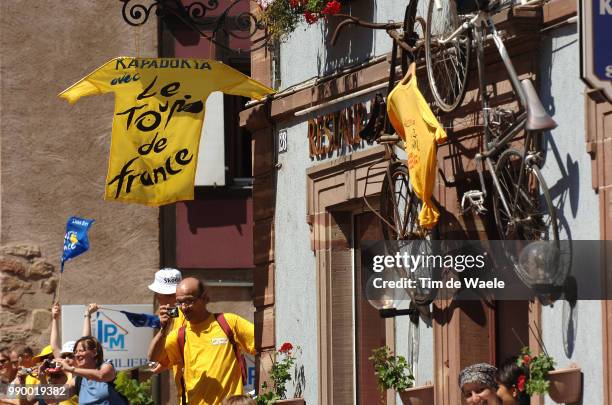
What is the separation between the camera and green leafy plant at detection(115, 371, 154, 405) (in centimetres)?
2050

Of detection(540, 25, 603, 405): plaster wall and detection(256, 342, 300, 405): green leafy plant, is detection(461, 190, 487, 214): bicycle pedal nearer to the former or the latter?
detection(540, 25, 603, 405): plaster wall

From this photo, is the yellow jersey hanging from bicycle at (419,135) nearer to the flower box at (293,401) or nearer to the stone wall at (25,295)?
the flower box at (293,401)

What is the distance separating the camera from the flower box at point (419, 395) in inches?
583

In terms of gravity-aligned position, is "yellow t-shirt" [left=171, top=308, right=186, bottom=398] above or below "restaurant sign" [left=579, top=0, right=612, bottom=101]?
below

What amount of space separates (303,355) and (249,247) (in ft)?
28.2

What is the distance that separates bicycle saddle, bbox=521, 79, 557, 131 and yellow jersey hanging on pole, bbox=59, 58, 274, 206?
18.4 feet

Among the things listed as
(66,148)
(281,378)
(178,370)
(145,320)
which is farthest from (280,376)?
(66,148)

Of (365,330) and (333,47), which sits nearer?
(365,330)

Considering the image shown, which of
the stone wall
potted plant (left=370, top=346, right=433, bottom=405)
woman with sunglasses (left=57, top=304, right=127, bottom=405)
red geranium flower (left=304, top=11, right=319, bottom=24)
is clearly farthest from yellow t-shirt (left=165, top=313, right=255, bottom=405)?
the stone wall

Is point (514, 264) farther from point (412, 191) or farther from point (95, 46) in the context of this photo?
point (95, 46)

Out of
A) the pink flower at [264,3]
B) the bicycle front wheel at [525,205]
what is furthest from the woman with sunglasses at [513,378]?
the pink flower at [264,3]

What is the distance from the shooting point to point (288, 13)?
55.2ft

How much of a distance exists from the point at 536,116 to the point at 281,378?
583 centimetres

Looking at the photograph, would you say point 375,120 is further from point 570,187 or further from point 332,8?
point 570,187
